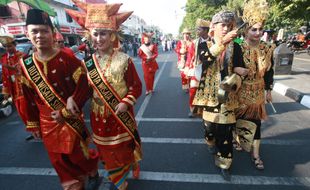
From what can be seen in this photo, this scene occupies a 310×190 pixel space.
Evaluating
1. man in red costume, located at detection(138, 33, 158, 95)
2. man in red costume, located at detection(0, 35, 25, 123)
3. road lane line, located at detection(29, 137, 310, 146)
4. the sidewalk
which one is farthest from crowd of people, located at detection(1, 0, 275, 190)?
man in red costume, located at detection(138, 33, 158, 95)

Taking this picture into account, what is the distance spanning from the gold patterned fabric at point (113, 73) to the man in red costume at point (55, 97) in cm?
19

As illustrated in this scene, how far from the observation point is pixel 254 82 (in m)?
3.08

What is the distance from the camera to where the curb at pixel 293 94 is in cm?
582

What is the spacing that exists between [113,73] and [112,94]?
0.22 metres

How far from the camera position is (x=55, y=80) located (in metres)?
2.38

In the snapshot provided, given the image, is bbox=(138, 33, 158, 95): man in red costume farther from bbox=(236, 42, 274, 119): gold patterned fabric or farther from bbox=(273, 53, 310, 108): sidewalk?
bbox=(236, 42, 274, 119): gold patterned fabric

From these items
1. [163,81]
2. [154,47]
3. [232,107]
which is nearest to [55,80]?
[232,107]

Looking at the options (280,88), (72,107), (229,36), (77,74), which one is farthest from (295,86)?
(72,107)

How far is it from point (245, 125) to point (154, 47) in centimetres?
526

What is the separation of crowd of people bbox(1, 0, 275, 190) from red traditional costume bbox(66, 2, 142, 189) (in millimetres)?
10

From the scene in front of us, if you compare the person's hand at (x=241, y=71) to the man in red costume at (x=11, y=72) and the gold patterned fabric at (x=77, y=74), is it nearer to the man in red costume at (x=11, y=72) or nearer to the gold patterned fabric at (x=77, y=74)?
the gold patterned fabric at (x=77, y=74)

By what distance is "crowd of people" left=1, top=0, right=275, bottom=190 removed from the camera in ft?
7.81

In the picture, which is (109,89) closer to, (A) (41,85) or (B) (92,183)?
(A) (41,85)

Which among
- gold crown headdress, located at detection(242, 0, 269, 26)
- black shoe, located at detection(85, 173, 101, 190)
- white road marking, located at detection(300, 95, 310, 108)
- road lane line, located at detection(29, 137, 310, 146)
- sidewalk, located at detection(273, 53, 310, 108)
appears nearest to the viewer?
gold crown headdress, located at detection(242, 0, 269, 26)
